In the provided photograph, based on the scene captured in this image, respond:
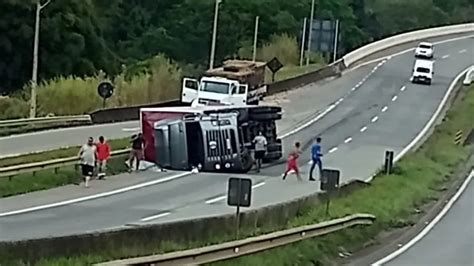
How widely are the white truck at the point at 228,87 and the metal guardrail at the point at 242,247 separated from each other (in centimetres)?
2902

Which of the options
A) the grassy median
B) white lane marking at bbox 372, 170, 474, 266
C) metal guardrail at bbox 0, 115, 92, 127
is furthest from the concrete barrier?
the grassy median

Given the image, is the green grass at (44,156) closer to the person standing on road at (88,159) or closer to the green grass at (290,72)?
the person standing on road at (88,159)

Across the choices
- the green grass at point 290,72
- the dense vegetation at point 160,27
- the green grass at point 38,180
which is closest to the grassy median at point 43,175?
the green grass at point 38,180

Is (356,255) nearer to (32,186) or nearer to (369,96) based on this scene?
(32,186)

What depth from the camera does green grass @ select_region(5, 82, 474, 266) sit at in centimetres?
2019

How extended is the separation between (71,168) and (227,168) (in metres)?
6.37

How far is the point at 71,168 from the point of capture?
39562 mm

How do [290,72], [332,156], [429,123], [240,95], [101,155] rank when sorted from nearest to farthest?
[101,155] < [332,156] < [240,95] < [429,123] < [290,72]

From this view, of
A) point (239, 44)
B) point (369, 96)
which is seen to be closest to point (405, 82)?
point (369, 96)

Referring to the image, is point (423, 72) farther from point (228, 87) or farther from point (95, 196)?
point (95, 196)

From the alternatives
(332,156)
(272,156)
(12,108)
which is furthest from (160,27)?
(272,156)

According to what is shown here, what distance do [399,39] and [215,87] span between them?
52.4m

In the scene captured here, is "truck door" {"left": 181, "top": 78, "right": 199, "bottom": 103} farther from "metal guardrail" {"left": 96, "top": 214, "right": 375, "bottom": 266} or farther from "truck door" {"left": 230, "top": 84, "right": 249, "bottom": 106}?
"metal guardrail" {"left": 96, "top": 214, "right": 375, "bottom": 266}

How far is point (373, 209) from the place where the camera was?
1265 inches
